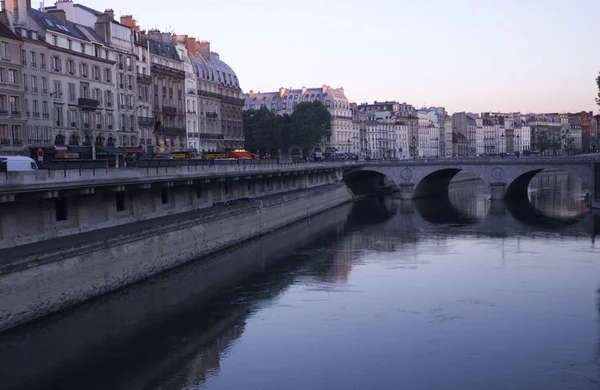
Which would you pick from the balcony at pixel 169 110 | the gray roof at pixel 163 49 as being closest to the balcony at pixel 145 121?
the balcony at pixel 169 110

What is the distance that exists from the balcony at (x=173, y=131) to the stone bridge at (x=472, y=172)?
27468mm

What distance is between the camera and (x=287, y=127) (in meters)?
136

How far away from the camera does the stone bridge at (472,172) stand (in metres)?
88.4

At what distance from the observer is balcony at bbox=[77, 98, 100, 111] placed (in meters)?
64.6

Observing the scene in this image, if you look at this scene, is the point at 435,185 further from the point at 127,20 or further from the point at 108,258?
the point at 108,258

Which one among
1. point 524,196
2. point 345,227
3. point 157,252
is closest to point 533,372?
point 157,252

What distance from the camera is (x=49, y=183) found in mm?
36906

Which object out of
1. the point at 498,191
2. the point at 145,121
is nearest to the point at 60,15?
the point at 145,121

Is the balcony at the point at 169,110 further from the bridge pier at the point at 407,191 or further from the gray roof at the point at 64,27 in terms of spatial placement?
the bridge pier at the point at 407,191

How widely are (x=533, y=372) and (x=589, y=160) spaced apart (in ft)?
210

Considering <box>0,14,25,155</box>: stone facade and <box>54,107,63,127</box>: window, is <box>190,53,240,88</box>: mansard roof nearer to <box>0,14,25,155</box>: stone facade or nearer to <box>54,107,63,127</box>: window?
<box>54,107,63,127</box>: window

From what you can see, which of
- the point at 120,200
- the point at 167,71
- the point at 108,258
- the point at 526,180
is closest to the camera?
the point at 108,258

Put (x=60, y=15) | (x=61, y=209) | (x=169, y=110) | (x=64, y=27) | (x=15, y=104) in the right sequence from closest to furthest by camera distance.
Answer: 1. (x=61, y=209)
2. (x=15, y=104)
3. (x=64, y=27)
4. (x=60, y=15)
5. (x=169, y=110)

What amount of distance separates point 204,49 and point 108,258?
246ft
